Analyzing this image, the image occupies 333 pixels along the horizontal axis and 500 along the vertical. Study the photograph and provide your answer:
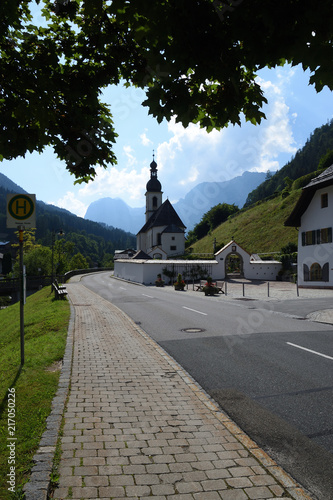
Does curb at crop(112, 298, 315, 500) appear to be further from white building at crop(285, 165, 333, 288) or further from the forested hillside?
the forested hillside

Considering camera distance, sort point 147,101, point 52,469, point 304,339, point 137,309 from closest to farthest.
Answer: point 52,469 → point 147,101 → point 304,339 → point 137,309

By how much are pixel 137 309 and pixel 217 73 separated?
13701mm

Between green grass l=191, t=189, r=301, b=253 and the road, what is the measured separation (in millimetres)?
46546

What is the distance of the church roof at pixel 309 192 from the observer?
28581 millimetres

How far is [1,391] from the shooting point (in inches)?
211

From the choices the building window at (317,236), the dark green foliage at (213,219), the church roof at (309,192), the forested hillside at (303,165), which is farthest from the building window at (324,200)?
the forested hillside at (303,165)

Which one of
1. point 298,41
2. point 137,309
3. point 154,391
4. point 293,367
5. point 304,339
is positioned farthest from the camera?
point 137,309

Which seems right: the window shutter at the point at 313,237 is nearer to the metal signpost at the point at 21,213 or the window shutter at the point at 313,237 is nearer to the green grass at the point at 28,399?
the green grass at the point at 28,399

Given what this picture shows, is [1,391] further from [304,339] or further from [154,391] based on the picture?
[304,339]

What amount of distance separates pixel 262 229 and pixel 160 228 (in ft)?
68.4

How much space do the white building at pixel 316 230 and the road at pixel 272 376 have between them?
1900 centimetres

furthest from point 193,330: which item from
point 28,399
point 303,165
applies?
point 303,165

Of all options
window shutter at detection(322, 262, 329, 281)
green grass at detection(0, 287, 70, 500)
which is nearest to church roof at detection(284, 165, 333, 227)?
window shutter at detection(322, 262, 329, 281)

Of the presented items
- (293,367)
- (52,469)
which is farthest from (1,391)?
(293,367)
